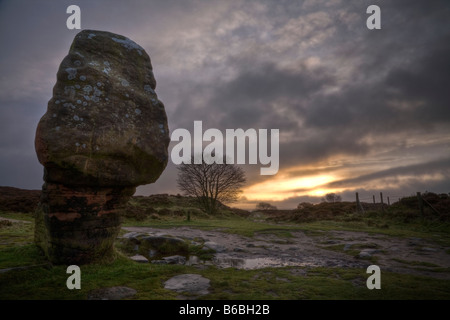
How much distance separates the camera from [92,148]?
538cm

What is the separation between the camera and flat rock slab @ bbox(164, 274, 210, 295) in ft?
14.9

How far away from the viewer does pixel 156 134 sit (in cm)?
641

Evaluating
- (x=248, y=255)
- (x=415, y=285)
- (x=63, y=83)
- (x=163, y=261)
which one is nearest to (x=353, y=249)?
(x=248, y=255)

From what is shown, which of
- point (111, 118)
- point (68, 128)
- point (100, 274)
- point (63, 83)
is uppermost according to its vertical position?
point (63, 83)

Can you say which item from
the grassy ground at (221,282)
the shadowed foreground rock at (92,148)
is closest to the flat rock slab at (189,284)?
the grassy ground at (221,282)

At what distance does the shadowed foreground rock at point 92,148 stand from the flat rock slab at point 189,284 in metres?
2.18

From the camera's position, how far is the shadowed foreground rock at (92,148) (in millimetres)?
5215

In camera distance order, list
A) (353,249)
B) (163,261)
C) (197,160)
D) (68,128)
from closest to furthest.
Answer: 1. (68,128)
2. (163,261)
3. (353,249)
4. (197,160)

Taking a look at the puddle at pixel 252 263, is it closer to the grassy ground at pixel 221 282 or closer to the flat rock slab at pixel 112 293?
the grassy ground at pixel 221 282

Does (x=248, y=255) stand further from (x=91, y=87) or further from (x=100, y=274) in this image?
(x=91, y=87)

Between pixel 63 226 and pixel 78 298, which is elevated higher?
pixel 63 226

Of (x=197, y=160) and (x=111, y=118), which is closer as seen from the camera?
(x=111, y=118)

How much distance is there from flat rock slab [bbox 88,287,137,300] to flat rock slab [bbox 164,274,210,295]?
0.70 m
